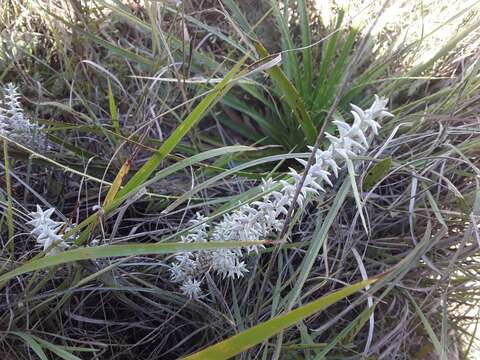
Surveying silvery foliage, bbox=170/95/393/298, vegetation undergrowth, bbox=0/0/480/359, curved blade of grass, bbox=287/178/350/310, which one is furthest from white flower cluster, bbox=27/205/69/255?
curved blade of grass, bbox=287/178/350/310

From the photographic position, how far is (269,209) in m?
0.66

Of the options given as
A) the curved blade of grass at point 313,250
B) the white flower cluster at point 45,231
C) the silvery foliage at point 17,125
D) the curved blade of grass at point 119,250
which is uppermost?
the silvery foliage at point 17,125

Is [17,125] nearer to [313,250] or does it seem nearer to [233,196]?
[233,196]

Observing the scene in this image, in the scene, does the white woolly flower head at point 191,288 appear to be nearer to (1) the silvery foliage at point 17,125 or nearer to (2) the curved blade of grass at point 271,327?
(2) the curved blade of grass at point 271,327

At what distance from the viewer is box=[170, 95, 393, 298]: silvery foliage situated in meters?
0.61

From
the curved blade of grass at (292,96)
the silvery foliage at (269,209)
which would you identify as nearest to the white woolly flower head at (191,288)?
the silvery foliage at (269,209)

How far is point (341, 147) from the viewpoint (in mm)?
619

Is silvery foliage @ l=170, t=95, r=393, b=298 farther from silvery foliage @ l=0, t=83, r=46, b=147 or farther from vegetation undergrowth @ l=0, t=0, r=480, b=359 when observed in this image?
silvery foliage @ l=0, t=83, r=46, b=147

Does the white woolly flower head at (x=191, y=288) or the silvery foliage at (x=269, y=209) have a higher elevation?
the silvery foliage at (x=269, y=209)

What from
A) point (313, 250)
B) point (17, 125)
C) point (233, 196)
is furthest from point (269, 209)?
point (17, 125)

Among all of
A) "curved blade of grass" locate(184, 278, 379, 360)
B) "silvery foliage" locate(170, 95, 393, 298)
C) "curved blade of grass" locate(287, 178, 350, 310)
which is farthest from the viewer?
"curved blade of grass" locate(287, 178, 350, 310)

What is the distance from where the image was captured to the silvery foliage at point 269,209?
24.0 inches

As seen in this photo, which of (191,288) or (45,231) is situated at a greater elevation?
(45,231)

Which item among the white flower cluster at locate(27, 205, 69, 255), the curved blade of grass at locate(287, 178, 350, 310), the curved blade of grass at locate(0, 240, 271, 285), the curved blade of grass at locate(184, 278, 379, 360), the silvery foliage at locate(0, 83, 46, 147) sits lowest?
the curved blade of grass at locate(287, 178, 350, 310)
